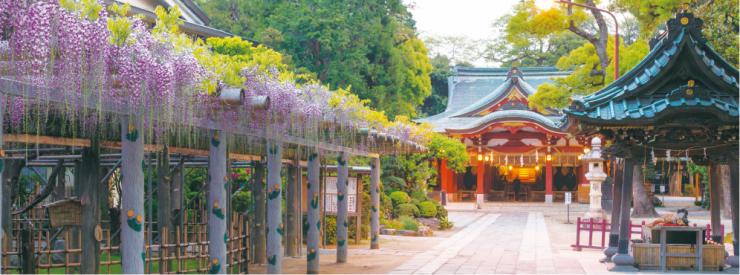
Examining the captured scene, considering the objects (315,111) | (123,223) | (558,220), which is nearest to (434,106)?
(558,220)

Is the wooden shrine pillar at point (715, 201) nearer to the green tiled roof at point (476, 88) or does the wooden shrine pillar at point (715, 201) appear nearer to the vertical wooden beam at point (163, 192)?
the vertical wooden beam at point (163, 192)

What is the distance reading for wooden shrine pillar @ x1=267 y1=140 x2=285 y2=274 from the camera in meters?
11.2

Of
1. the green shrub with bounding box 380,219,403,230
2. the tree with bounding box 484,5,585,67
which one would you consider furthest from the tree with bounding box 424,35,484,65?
the green shrub with bounding box 380,219,403,230

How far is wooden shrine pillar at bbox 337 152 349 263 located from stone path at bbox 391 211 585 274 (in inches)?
42.1

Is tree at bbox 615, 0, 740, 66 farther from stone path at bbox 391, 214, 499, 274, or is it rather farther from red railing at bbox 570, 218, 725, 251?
Answer: stone path at bbox 391, 214, 499, 274

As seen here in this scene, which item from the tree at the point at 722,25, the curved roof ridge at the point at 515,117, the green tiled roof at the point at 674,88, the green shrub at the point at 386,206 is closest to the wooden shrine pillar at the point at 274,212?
the green tiled roof at the point at 674,88

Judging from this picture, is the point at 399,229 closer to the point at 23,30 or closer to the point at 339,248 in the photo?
the point at 339,248

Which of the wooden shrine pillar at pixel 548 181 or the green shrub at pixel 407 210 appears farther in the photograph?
the wooden shrine pillar at pixel 548 181

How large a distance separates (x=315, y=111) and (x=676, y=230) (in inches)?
215

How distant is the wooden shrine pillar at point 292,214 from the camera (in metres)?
16.0

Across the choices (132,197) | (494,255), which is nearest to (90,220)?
(132,197)

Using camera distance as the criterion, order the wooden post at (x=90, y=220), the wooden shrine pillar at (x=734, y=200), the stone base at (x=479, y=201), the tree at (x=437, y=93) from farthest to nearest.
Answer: the tree at (x=437, y=93), the stone base at (x=479, y=201), the wooden shrine pillar at (x=734, y=200), the wooden post at (x=90, y=220)

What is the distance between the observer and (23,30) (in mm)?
6309

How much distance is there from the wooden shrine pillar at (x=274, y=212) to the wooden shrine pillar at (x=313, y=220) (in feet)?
5.67
